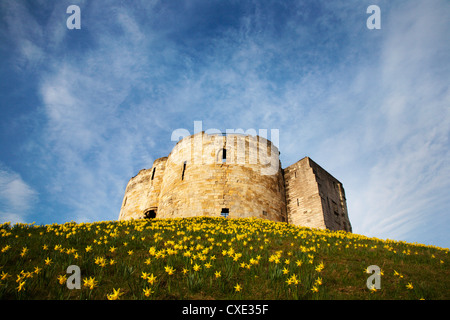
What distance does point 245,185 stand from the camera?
1858 centimetres

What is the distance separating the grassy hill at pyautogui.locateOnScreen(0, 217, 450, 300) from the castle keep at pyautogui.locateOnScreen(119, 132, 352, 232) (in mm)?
10997

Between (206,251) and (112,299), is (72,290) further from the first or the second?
(206,251)

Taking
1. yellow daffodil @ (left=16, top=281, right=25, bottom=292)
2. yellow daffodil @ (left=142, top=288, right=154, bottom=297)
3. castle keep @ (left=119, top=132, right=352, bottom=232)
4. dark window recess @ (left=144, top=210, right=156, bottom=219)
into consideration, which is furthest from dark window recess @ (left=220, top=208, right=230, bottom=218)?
yellow daffodil @ (left=16, top=281, right=25, bottom=292)

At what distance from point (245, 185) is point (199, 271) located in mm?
13966

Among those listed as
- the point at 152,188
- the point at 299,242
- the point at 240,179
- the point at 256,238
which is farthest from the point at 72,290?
the point at 152,188

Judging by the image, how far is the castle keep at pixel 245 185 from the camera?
707 inches

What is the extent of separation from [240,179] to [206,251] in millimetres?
13155

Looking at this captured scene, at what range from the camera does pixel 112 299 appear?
3428mm

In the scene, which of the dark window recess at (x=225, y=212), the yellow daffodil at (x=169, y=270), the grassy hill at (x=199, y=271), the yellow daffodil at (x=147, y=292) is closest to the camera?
the yellow daffodil at (x=147, y=292)


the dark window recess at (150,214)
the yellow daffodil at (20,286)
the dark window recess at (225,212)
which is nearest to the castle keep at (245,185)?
the dark window recess at (225,212)

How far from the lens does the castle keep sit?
18.0m

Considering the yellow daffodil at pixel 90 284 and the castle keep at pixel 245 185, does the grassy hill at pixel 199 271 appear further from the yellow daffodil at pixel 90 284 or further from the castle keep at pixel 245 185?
the castle keep at pixel 245 185

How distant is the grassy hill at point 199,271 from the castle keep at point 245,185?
10997 millimetres

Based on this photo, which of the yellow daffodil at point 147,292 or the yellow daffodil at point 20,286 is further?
the yellow daffodil at point 147,292
